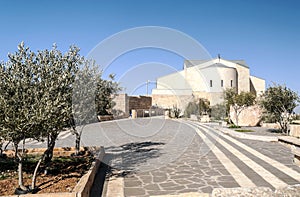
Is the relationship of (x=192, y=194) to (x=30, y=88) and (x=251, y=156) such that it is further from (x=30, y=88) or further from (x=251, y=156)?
(x=251, y=156)

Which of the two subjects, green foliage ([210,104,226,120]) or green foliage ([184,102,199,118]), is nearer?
green foliage ([210,104,226,120])

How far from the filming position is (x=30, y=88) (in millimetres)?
4625

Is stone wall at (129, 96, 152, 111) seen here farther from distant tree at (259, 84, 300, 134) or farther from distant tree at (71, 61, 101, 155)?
distant tree at (71, 61, 101, 155)

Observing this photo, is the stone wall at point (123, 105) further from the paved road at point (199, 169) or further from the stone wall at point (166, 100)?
the paved road at point (199, 169)

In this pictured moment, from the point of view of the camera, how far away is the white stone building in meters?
52.1

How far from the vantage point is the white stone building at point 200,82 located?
5212 centimetres

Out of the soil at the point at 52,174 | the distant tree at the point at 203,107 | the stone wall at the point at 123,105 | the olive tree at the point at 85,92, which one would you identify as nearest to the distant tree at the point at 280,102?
the olive tree at the point at 85,92

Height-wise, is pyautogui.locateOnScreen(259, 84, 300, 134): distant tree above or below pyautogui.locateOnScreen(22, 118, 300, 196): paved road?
above

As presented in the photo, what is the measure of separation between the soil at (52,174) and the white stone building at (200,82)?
143 ft

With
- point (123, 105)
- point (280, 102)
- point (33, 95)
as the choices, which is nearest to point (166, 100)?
point (123, 105)

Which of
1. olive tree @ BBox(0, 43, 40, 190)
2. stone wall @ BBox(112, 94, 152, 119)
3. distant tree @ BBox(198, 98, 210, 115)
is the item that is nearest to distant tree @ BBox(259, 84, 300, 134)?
olive tree @ BBox(0, 43, 40, 190)

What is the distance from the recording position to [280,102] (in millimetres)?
13672

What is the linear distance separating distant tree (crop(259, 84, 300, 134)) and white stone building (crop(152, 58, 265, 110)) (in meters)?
35.2

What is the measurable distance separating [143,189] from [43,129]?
2399 millimetres
